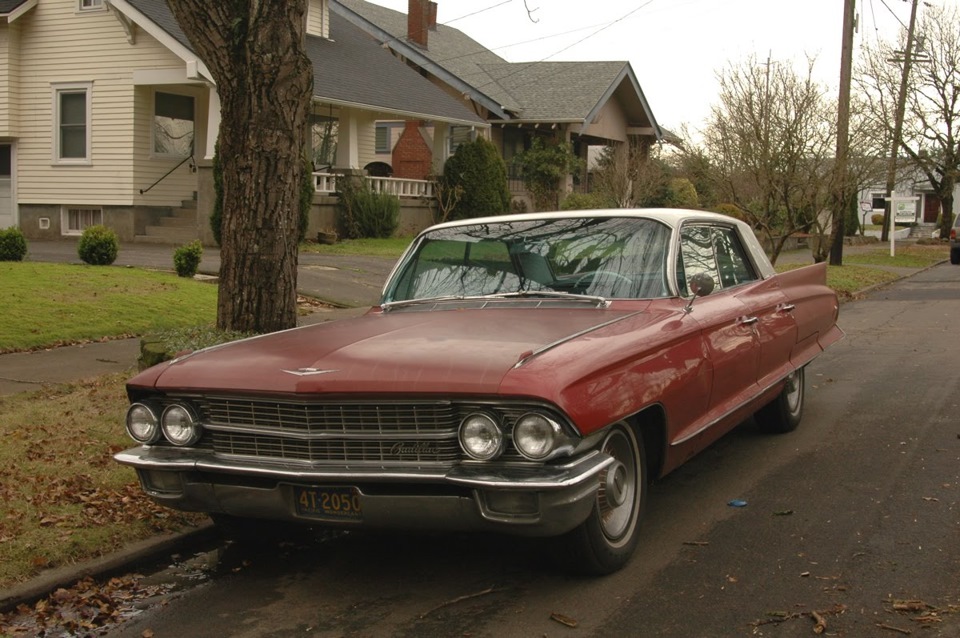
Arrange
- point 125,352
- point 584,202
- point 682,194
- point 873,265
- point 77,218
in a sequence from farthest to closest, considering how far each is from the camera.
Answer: point 682,194 < point 584,202 < point 873,265 < point 77,218 < point 125,352

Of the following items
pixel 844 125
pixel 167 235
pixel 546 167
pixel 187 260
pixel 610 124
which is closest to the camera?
pixel 187 260

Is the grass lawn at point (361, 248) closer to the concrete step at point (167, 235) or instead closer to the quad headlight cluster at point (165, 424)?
the concrete step at point (167, 235)

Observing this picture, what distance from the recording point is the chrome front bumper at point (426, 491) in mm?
4105

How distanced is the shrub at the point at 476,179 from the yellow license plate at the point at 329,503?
76.1 ft

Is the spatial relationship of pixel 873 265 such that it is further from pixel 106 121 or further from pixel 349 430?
pixel 349 430

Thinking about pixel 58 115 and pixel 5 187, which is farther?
pixel 5 187

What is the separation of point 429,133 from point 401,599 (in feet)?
97.8

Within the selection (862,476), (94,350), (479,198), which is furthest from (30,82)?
(862,476)

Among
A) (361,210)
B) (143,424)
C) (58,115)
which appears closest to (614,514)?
(143,424)

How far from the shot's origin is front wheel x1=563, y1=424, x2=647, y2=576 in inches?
179

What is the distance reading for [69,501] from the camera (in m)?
5.68

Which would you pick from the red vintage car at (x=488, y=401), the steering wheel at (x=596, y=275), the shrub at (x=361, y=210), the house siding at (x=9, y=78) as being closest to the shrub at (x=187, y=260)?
the shrub at (x=361, y=210)

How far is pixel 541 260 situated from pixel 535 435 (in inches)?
→ 79.8

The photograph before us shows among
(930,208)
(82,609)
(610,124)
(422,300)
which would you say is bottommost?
(82,609)
